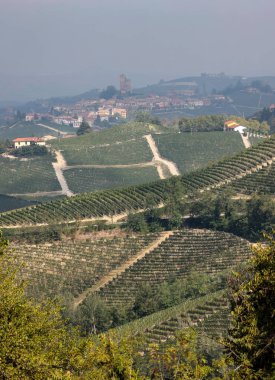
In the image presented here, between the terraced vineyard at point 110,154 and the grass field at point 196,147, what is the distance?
9.12 ft

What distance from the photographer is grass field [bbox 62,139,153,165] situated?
8894 centimetres

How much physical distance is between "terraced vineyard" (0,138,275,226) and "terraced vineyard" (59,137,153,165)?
29797 mm

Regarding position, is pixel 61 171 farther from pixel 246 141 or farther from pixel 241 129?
pixel 241 129

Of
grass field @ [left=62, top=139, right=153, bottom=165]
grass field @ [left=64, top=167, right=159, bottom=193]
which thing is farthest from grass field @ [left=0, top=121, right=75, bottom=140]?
grass field @ [left=64, top=167, right=159, bottom=193]

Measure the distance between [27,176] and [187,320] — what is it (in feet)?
181

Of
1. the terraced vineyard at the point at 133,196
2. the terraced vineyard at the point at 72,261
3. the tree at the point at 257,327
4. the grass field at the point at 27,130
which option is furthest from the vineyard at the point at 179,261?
the grass field at the point at 27,130

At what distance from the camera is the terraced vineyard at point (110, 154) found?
8894 cm

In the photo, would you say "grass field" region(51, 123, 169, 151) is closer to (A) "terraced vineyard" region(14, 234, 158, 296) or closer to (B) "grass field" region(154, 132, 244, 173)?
(B) "grass field" region(154, 132, 244, 173)

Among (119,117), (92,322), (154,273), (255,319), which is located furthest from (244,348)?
(119,117)

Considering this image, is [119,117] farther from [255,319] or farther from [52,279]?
[255,319]

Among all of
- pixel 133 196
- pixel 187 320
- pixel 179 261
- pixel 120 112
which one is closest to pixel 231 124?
pixel 133 196

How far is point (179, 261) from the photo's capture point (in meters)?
42.9

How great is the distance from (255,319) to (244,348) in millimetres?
766

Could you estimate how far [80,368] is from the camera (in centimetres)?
1588
